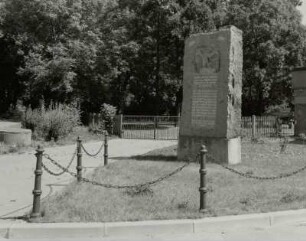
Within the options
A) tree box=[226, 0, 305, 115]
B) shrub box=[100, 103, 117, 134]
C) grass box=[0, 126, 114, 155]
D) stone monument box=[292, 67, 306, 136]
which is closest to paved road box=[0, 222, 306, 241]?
grass box=[0, 126, 114, 155]

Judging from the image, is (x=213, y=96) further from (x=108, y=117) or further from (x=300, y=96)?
(x=108, y=117)

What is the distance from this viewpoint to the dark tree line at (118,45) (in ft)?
106

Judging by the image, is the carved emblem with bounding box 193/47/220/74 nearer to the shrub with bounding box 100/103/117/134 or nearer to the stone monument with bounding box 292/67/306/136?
the stone monument with bounding box 292/67/306/136

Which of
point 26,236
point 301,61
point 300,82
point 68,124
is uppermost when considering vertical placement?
point 301,61

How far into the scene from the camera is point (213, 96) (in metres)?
13.7

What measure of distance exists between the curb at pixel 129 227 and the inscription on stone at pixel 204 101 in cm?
654

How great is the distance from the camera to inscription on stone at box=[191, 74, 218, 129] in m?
13.7

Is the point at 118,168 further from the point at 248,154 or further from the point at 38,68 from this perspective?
the point at 38,68

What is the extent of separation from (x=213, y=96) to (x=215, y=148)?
1.44 metres

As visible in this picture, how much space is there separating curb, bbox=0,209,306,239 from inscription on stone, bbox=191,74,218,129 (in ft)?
21.4

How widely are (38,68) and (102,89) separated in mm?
6094

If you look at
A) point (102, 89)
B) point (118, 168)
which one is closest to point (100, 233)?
point (118, 168)

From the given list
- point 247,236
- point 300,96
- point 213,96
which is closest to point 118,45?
point 300,96

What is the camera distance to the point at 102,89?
3541cm
